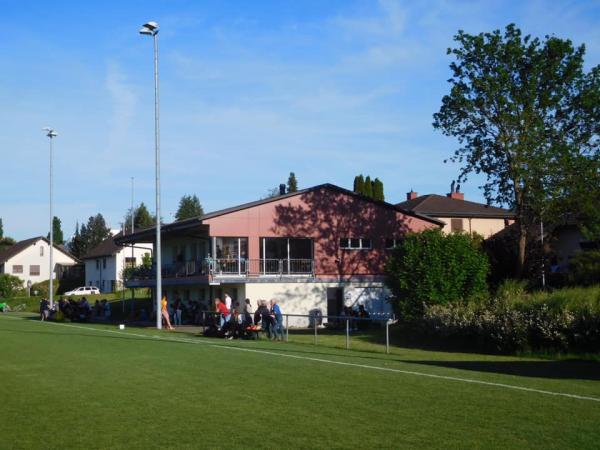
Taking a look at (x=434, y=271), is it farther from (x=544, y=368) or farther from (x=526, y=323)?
(x=544, y=368)

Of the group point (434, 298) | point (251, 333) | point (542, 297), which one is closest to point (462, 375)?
point (542, 297)

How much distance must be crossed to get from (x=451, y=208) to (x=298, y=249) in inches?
963

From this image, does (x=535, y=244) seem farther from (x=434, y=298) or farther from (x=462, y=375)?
(x=462, y=375)

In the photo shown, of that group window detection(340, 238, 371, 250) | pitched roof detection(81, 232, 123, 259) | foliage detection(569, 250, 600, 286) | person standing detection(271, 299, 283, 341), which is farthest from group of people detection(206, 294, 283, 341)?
pitched roof detection(81, 232, 123, 259)

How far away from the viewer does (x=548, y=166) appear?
37625mm

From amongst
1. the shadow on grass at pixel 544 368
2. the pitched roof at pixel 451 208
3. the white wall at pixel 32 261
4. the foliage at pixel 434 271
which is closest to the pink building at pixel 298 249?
the foliage at pixel 434 271

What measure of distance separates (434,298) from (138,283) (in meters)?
26.7

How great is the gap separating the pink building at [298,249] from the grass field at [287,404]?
24434 millimetres

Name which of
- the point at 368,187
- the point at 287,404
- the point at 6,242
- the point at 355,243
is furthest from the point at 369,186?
the point at 287,404

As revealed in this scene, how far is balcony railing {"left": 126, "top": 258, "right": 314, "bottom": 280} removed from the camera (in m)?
41.9

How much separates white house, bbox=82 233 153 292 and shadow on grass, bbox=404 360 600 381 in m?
69.1

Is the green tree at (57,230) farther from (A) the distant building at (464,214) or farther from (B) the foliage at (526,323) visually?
(B) the foliage at (526,323)

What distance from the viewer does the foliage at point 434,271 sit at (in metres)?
31.8

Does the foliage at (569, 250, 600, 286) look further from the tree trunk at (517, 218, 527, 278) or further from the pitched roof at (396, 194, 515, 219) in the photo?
the pitched roof at (396, 194, 515, 219)
